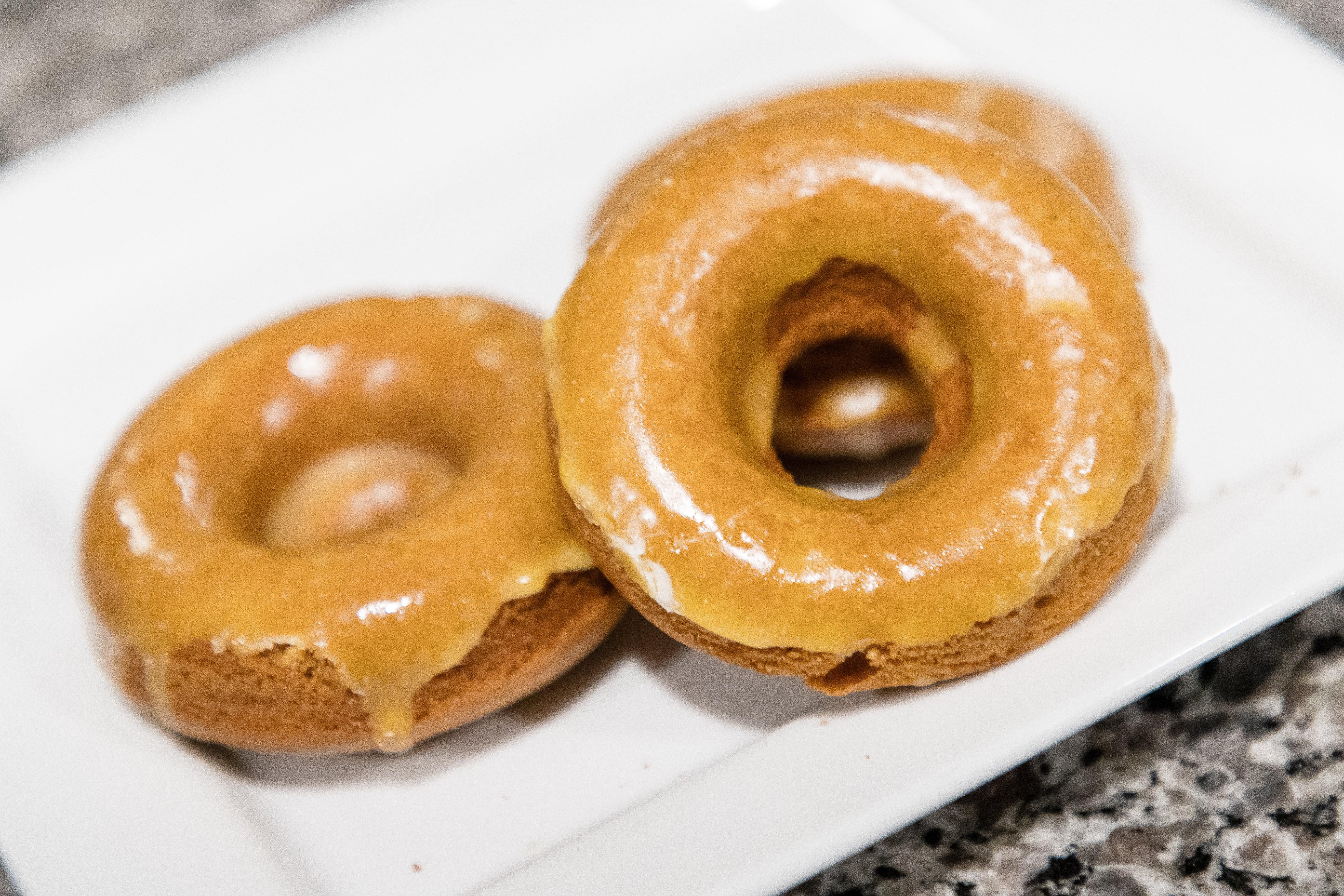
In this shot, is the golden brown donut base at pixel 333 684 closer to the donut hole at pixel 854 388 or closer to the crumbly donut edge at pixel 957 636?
the crumbly donut edge at pixel 957 636

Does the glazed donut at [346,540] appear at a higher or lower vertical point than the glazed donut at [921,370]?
lower

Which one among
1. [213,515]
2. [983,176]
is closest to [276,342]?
[213,515]

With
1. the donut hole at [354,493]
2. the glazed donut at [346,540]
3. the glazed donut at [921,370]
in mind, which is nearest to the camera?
the glazed donut at [921,370]

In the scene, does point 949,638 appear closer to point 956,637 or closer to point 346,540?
point 956,637

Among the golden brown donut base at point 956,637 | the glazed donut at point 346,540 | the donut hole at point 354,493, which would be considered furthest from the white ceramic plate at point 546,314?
the donut hole at point 354,493

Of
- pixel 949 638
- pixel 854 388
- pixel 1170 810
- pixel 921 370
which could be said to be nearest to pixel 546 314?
pixel 854 388
